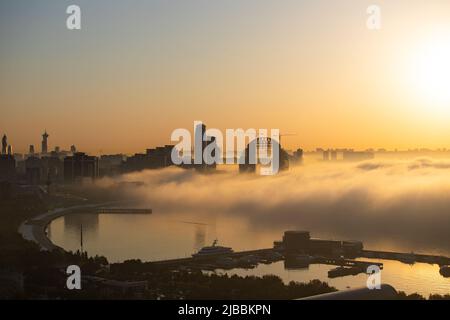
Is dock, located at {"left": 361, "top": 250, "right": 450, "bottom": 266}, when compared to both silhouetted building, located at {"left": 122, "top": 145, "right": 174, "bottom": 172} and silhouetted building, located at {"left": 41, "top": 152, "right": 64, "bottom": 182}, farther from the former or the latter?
silhouetted building, located at {"left": 41, "top": 152, "right": 64, "bottom": 182}

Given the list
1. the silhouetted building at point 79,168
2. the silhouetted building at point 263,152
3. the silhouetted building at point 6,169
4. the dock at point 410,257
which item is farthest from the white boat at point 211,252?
the silhouetted building at point 6,169

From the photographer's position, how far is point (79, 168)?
1625 inches

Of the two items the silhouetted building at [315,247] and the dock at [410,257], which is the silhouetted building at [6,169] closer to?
the silhouetted building at [315,247]

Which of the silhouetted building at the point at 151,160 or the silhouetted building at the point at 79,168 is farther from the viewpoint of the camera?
the silhouetted building at the point at 79,168

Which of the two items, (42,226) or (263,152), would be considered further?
(263,152)

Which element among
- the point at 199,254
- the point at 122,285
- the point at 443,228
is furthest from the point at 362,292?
the point at 443,228

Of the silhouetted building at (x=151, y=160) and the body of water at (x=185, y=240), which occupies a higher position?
the silhouetted building at (x=151, y=160)

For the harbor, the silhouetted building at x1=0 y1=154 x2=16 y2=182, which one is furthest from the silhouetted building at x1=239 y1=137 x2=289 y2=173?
the silhouetted building at x1=0 y1=154 x2=16 y2=182

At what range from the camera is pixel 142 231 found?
23688mm

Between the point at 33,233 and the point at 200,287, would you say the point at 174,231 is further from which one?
the point at 200,287

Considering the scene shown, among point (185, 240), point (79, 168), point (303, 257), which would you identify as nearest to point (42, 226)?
point (185, 240)

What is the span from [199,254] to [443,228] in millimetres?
11380

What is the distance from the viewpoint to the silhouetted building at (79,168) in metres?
40.4

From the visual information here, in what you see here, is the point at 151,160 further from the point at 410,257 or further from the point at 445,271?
the point at 445,271
